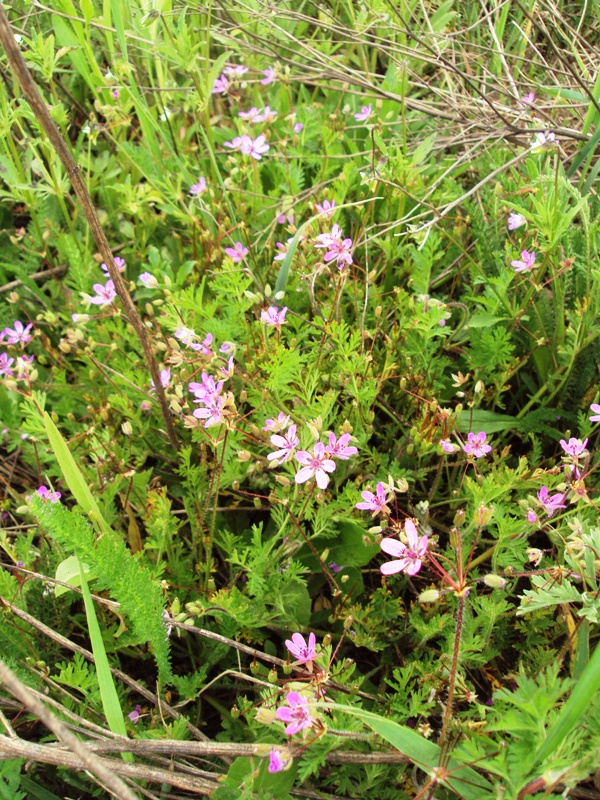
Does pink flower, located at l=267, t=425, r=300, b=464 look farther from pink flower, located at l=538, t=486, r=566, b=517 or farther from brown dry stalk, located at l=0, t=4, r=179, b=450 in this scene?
pink flower, located at l=538, t=486, r=566, b=517

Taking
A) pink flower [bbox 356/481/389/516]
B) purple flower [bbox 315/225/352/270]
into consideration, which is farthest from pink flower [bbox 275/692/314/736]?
purple flower [bbox 315/225/352/270]

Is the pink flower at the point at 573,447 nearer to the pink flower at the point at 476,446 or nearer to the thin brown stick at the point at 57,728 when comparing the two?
the pink flower at the point at 476,446

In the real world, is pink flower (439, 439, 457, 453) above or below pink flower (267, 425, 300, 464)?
below

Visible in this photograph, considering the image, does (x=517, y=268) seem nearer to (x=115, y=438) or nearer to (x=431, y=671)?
(x=431, y=671)

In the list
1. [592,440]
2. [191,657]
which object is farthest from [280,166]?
[191,657]

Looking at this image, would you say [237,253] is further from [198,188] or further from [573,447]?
[573,447]

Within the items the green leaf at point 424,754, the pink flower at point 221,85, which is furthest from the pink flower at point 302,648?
the pink flower at point 221,85
